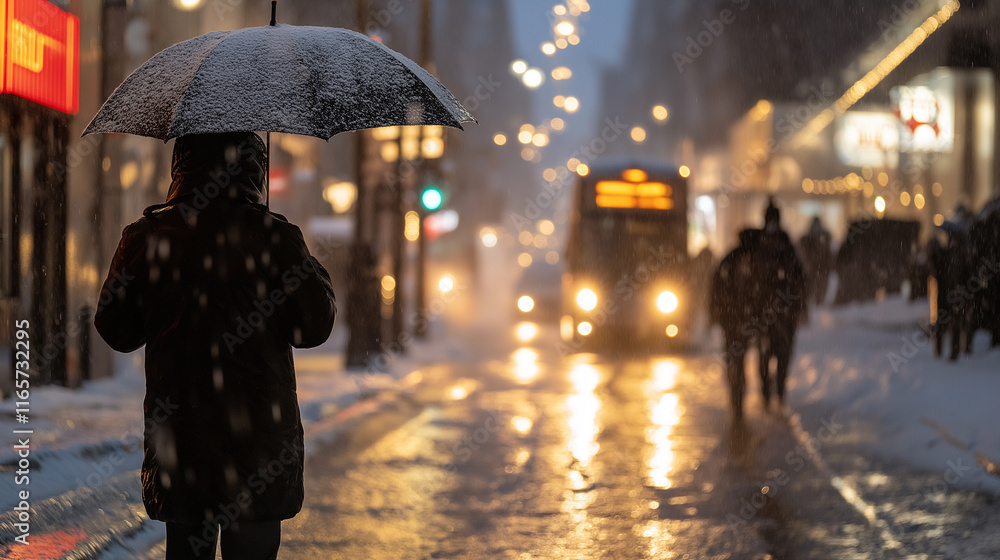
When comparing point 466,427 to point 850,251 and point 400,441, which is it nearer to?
point 400,441

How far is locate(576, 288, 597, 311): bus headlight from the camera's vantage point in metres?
19.7

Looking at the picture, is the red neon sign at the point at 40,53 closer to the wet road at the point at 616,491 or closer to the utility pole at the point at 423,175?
the wet road at the point at 616,491

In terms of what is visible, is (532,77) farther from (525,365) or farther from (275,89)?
(275,89)

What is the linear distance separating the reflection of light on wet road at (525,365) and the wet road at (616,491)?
10.1 feet

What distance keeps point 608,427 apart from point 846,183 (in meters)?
37.2

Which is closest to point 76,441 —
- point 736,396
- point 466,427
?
point 466,427

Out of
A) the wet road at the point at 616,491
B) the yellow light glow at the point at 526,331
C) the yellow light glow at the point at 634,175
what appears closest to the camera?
the wet road at the point at 616,491

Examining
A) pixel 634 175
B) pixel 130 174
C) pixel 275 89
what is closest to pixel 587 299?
pixel 634 175

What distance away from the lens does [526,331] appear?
28016 mm

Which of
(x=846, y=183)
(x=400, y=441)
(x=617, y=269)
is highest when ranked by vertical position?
(x=846, y=183)

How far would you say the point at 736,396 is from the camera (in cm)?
1015

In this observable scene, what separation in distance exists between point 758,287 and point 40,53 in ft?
22.3

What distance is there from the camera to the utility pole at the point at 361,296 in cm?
1562

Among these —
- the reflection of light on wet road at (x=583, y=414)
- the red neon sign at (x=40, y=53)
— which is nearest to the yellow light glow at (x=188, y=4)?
the red neon sign at (x=40, y=53)
